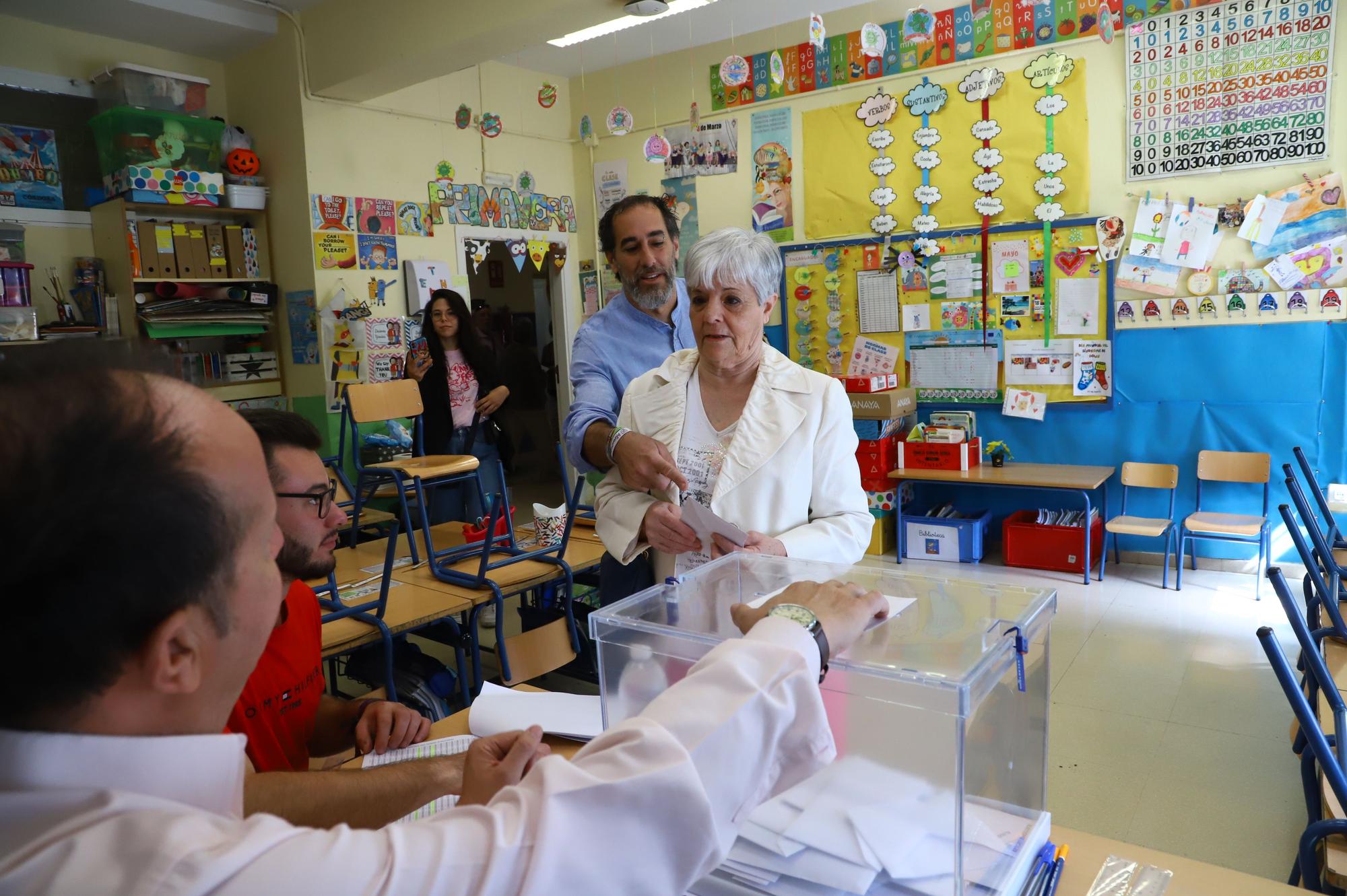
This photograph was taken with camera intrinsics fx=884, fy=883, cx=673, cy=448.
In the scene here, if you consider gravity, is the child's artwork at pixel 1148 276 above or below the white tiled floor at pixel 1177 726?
above

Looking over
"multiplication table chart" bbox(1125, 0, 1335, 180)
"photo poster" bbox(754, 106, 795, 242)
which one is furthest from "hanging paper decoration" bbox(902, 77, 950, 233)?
"multiplication table chart" bbox(1125, 0, 1335, 180)

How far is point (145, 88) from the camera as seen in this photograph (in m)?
5.06

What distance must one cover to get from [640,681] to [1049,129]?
198 inches

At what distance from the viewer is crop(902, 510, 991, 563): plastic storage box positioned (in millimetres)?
5383

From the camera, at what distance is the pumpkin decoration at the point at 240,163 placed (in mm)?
5414

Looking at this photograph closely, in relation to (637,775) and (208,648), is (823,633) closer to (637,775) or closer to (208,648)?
(637,775)

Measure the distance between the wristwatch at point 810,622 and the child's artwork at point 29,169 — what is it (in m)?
5.64

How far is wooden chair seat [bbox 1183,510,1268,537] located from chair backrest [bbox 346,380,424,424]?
4.21 metres

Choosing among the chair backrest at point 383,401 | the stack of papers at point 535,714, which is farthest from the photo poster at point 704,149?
the stack of papers at point 535,714

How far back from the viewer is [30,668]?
569 mm

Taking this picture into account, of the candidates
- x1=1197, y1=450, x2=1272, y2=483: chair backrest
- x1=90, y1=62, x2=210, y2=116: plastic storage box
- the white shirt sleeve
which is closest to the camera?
the white shirt sleeve

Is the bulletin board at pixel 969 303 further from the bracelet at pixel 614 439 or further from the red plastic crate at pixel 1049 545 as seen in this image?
the bracelet at pixel 614 439

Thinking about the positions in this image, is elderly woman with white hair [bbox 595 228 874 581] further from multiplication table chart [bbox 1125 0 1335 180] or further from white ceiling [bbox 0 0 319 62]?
white ceiling [bbox 0 0 319 62]

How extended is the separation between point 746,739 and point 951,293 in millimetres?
5257
